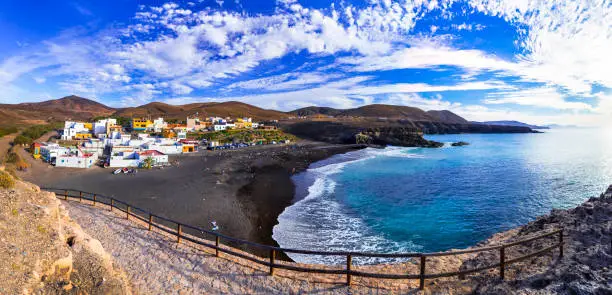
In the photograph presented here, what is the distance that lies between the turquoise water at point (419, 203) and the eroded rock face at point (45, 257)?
8.40 metres

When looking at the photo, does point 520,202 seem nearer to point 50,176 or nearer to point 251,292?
point 251,292

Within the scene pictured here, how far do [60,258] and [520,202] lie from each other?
2745 centimetres

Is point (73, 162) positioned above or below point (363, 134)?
below

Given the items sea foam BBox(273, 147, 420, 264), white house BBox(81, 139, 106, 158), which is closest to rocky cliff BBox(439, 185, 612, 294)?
sea foam BBox(273, 147, 420, 264)

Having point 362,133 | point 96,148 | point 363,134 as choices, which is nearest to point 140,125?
point 96,148

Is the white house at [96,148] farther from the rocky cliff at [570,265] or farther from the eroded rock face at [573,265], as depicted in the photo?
the eroded rock face at [573,265]

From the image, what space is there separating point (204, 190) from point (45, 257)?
1915 cm

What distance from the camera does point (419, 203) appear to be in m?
22.6

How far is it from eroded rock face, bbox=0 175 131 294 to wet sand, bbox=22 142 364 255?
786cm

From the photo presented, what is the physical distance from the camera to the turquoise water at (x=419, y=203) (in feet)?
50.2

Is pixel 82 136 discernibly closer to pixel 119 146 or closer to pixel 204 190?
pixel 119 146

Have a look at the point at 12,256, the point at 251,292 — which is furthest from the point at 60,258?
the point at 251,292

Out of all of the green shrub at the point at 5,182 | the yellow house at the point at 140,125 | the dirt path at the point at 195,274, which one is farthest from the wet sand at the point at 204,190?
the yellow house at the point at 140,125

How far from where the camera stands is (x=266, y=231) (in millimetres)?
16141
